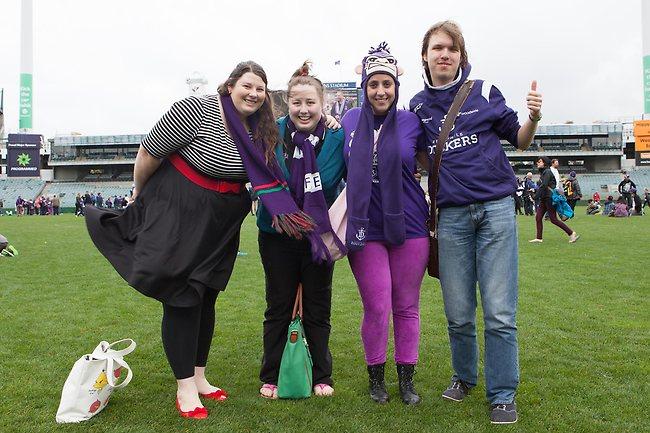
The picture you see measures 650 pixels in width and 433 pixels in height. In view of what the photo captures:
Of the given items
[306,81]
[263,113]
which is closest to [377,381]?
[263,113]

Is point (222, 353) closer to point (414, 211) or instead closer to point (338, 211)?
point (338, 211)

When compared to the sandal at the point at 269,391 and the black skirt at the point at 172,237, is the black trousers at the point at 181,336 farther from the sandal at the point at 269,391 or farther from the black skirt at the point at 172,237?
the sandal at the point at 269,391

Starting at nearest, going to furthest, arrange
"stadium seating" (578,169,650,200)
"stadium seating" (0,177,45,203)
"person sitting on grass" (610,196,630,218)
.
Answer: "person sitting on grass" (610,196,630,218)
"stadium seating" (578,169,650,200)
"stadium seating" (0,177,45,203)

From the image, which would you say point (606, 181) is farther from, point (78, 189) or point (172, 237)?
point (172, 237)

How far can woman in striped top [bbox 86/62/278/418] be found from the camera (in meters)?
2.97

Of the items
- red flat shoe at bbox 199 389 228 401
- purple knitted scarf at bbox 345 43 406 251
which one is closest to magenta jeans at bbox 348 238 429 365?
purple knitted scarf at bbox 345 43 406 251

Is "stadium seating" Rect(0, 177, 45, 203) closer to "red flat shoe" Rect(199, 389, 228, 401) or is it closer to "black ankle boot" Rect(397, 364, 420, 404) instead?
"red flat shoe" Rect(199, 389, 228, 401)

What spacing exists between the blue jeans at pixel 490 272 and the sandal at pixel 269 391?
119cm

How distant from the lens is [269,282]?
350cm

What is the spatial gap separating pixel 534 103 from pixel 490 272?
0.92 m

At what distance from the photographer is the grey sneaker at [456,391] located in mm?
3332

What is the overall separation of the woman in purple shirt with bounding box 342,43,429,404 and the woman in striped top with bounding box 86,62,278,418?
1.74 feet

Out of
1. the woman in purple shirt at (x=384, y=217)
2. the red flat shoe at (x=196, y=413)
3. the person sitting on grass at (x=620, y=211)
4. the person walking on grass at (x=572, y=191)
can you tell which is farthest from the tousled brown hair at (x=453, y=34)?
the person sitting on grass at (x=620, y=211)

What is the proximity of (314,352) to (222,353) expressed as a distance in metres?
1.08
